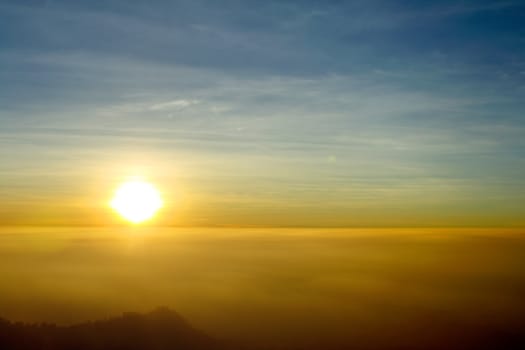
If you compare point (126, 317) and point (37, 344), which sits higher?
point (126, 317)

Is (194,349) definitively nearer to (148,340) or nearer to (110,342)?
(148,340)

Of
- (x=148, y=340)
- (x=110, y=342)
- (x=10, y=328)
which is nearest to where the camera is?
(x=10, y=328)

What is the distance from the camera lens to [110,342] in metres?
180

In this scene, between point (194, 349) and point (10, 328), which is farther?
point (194, 349)

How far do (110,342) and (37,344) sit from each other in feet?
85.1

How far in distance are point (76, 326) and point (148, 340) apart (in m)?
27.3

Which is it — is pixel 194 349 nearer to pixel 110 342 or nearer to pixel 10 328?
pixel 110 342

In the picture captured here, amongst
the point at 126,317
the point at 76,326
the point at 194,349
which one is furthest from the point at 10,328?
the point at 194,349

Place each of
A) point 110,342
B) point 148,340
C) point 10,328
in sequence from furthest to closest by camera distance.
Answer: point 148,340, point 110,342, point 10,328

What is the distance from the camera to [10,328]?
152500mm

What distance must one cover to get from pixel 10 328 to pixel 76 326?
102 feet

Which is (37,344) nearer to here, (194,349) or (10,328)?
(10,328)

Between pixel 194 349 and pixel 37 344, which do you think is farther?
pixel 194 349

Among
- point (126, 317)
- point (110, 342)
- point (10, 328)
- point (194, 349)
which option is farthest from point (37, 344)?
point (194, 349)
